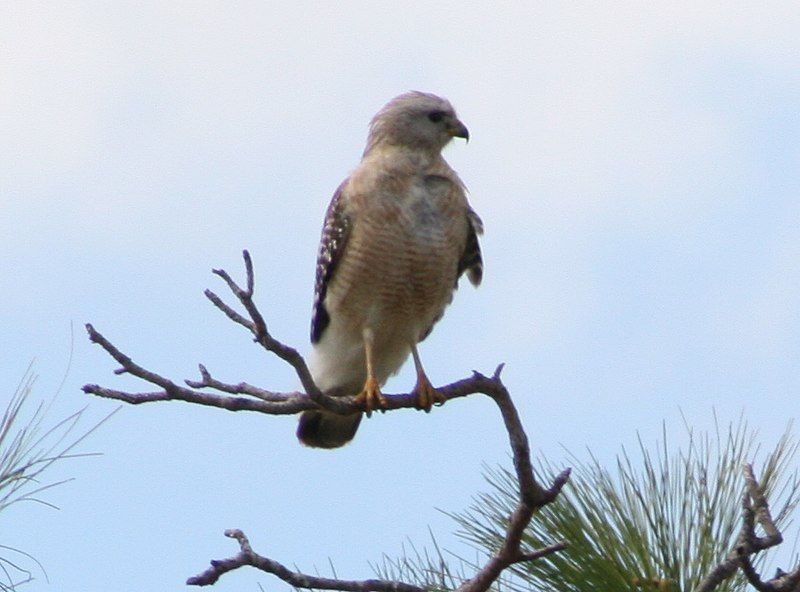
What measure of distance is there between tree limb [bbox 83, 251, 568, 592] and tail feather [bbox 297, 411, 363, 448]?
1.91 metres

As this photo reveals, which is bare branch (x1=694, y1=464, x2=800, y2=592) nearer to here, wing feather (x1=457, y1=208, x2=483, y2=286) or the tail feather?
wing feather (x1=457, y1=208, x2=483, y2=286)

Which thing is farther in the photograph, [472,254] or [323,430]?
[323,430]

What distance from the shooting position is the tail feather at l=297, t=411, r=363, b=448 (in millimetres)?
5840

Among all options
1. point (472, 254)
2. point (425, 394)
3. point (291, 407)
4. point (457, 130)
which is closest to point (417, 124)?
point (457, 130)

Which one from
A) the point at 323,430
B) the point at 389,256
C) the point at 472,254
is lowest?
the point at 323,430

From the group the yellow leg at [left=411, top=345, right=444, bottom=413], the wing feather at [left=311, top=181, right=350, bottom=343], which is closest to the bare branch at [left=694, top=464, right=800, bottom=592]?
the yellow leg at [left=411, top=345, right=444, bottom=413]

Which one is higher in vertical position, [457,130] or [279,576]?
[457,130]

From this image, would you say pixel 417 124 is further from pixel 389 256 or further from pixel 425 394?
pixel 425 394

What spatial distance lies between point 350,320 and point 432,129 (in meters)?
0.97

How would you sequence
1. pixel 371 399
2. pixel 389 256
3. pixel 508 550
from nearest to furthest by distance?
pixel 508 550 < pixel 371 399 < pixel 389 256

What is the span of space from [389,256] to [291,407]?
1.72 m

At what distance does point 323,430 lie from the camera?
5848 millimetres

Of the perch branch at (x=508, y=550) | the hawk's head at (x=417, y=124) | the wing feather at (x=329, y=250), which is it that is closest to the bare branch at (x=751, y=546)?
the perch branch at (x=508, y=550)

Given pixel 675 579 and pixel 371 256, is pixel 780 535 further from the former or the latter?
pixel 371 256
